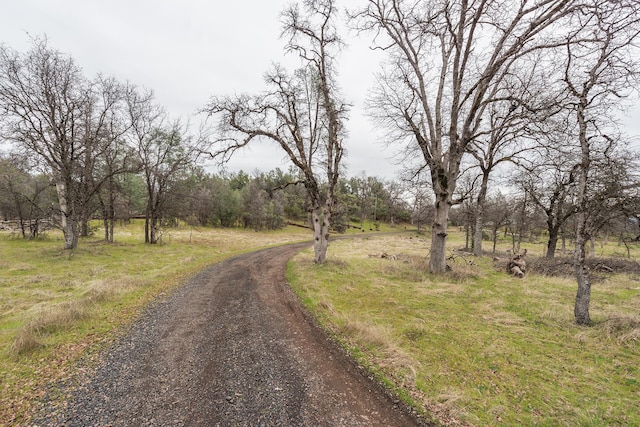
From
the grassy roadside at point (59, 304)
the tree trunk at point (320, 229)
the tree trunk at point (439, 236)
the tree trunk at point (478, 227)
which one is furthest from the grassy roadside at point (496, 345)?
the tree trunk at point (478, 227)

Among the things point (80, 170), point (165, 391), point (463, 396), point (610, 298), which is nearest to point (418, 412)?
point (463, 396)

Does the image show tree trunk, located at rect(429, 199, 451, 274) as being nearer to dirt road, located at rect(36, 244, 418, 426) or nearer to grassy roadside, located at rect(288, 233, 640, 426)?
grassy roadside, located at rect(288, 233, 640, 426)

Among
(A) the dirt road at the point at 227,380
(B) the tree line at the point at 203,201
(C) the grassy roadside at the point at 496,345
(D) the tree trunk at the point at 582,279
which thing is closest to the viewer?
(A) the dirt road at the point at 227,380

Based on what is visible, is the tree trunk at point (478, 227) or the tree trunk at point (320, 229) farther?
the tree trunk at point (478, 227)

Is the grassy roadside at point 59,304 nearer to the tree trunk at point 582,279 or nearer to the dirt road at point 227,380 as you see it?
the dirt road at point 227,380

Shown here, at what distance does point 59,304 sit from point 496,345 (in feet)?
40.0

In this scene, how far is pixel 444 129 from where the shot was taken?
11359mm

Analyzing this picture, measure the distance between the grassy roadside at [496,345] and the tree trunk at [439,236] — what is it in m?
1.21

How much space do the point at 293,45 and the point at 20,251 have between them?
833 inches

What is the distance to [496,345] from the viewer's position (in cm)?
541

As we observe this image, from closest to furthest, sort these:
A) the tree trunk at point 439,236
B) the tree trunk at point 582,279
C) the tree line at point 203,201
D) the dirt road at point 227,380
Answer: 1. the dirt road at point 227,380
2. the tree trunk at point 582,279
3. the tree trunk at point 439,236
4. the tree line at point 203,201

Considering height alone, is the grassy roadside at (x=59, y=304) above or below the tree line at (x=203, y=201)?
below

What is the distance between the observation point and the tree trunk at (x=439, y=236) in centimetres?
1070

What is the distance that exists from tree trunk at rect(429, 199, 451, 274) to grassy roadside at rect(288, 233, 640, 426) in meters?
1.21
